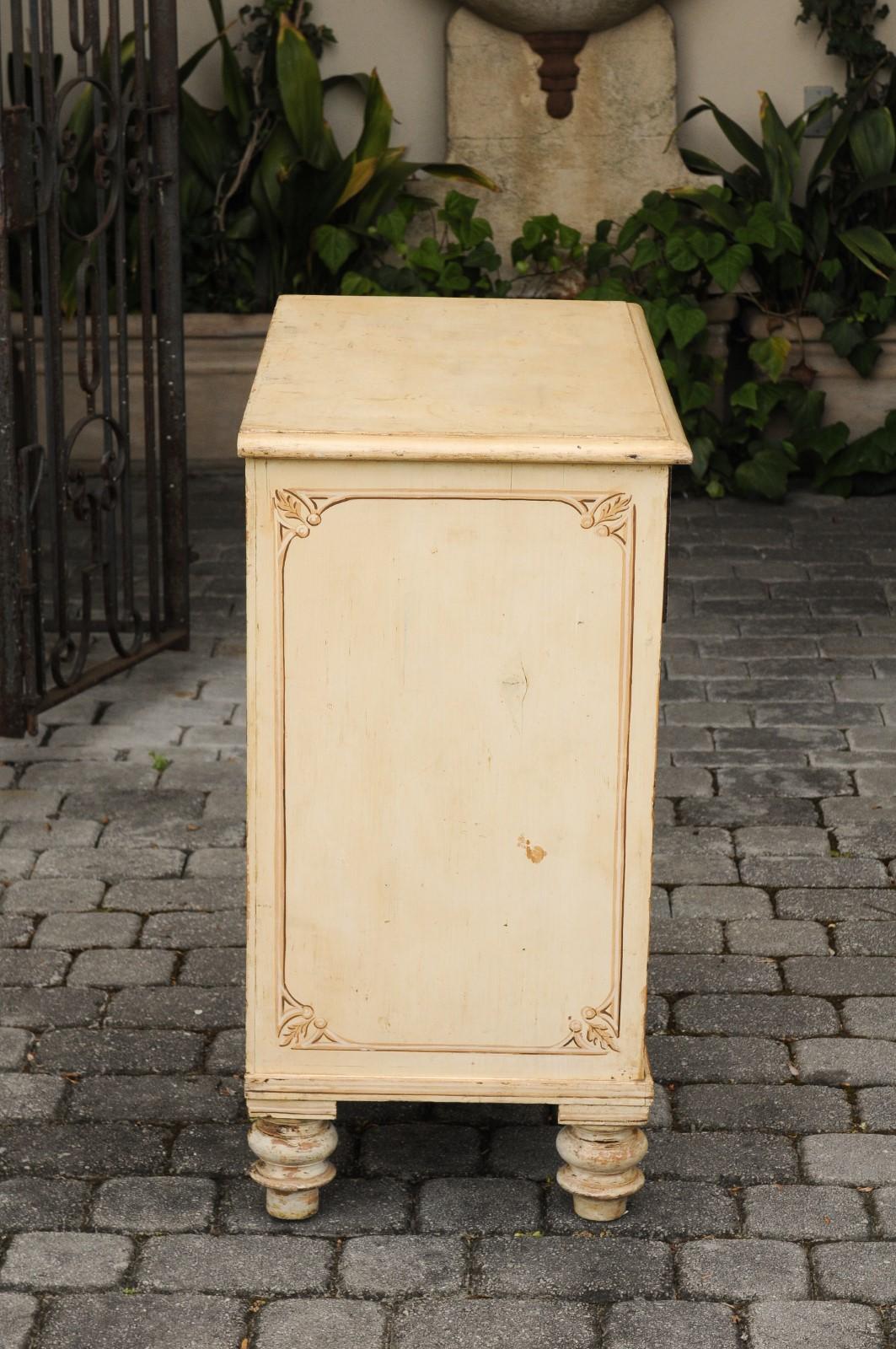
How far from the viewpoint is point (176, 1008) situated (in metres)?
3.32

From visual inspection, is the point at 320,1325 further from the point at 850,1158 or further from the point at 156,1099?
the point at 850,1158

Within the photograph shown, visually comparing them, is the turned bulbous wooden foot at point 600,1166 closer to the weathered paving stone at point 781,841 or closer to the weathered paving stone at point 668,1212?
the weathered paving stone at point 668,1212

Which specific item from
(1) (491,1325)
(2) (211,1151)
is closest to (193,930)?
(2) (211,1151)

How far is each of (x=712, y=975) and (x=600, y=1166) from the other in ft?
2.75

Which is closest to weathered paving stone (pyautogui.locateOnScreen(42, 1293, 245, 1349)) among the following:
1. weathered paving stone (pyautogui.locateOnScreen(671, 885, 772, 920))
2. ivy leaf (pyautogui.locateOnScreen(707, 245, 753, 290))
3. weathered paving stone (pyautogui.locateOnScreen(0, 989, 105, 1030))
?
weathered paving stone (pyautogui.locateOnScreen(0, 989, 105, 1030))

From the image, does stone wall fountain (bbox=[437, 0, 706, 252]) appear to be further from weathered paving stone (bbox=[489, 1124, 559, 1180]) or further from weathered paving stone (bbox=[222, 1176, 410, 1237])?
weathered paving stone (bbox=[222, 1176, 410, 1237])

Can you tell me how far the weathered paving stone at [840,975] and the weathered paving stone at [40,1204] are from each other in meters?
1.42

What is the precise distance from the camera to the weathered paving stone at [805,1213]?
2.70 metres

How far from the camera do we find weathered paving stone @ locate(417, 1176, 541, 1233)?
2.73m

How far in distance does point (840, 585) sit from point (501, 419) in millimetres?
3409

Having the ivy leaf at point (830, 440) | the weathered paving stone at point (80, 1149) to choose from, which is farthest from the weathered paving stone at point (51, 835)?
the ivy leaf at point (830, 440)

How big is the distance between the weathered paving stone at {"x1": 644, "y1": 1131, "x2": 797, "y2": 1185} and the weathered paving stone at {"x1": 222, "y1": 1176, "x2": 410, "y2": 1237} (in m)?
0.35

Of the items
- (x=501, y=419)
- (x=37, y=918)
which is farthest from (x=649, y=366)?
(x=37, y=918)

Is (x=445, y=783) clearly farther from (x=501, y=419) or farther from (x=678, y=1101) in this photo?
(x=678, y=1101)
